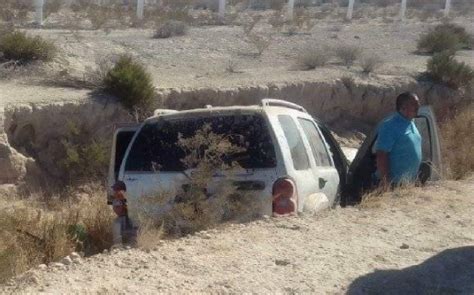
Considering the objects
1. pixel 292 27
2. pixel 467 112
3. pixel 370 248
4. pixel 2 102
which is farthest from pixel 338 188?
pixel 292 27

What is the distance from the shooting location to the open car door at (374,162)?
451 inches

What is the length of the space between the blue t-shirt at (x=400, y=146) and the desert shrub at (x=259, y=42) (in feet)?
43.6

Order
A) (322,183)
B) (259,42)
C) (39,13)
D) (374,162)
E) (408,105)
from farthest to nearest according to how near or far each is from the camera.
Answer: (39,13) < (259,42) < (374,162) < (408,105) < (322,183)

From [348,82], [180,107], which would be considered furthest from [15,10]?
[180,107]

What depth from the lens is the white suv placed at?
8914 millimetres

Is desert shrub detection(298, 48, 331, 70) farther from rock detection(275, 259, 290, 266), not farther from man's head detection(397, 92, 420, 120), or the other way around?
rock detection(275, 259, 290, 266)

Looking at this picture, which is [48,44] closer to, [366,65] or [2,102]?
[2,102]

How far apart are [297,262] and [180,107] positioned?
9911 mm

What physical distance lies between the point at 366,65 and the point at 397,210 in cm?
1278

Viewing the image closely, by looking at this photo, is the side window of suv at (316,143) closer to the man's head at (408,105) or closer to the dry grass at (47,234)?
the man's head at (408,105)

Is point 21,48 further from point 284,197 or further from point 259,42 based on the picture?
point 284,197

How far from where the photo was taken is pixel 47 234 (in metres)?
9.16

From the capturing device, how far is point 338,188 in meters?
10.7

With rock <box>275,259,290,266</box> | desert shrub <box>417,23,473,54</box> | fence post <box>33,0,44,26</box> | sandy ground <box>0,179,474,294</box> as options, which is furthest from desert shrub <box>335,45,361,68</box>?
rock <box>275,259,290,266</box>
